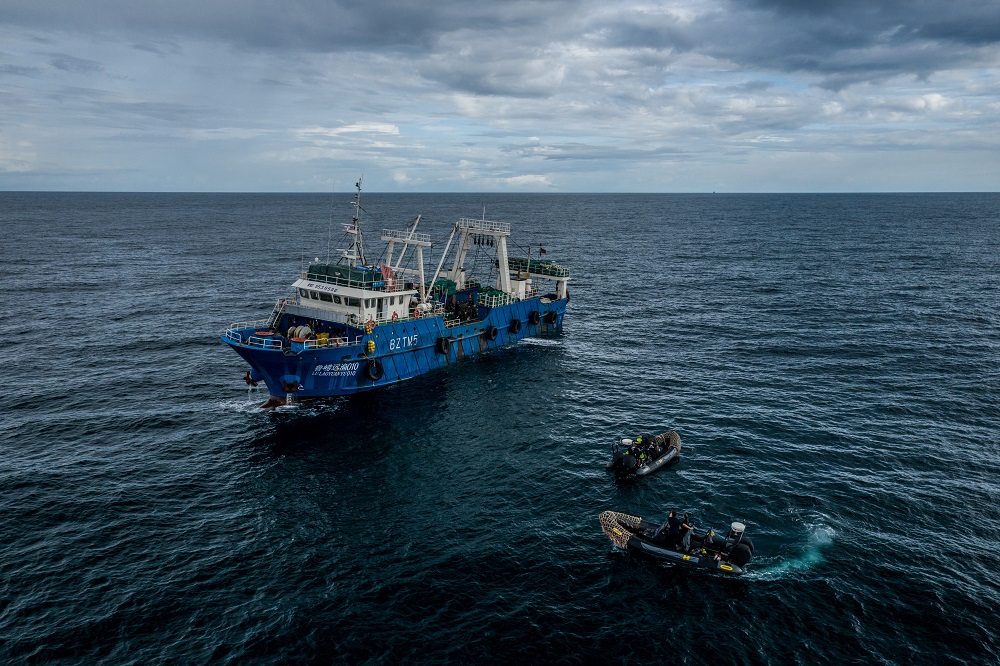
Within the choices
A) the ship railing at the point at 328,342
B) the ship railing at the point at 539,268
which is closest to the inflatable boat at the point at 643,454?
the ship railing at the point at 328,342

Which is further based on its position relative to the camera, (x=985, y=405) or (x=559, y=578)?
(x=985, y=405)

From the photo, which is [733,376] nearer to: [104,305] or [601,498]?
[601,498]

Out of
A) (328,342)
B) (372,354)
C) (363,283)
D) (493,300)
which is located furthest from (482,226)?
(328,342)

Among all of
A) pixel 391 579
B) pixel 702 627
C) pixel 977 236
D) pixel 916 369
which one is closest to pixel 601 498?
pixel 702 627

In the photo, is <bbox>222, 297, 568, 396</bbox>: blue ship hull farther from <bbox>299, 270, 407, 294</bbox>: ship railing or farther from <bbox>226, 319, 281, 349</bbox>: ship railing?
<bbox>299, 270, 407, 294</bbox>: ship railing

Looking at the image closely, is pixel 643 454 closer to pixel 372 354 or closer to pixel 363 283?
pixel 372 354

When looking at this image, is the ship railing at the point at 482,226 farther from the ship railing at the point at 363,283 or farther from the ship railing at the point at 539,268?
the ship railing at the point at 363,283

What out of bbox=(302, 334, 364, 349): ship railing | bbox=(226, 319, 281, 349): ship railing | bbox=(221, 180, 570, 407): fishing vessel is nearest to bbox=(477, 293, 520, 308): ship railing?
bbox=(221, 180, 570, 407): fishing vessel
